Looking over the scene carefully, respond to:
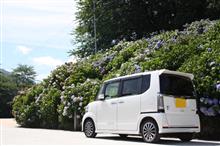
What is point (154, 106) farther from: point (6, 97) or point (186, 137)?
point (6, 97)

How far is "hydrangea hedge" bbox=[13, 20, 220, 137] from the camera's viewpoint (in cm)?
1393

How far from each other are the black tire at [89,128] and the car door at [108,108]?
35 centimetres

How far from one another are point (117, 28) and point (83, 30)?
2626mm

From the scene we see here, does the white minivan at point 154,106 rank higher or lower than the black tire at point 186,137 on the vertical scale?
higher

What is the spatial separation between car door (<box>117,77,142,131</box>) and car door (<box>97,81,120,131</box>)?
9.6 inches

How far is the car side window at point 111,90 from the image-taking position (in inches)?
543

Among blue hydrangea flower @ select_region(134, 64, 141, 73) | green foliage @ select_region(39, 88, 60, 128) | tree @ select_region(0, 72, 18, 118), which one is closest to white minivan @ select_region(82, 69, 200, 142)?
blue hydrangea flower @ select_region(134, 64, 141, 73)

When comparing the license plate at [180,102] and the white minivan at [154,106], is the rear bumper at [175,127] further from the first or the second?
the license plate at [180,102]

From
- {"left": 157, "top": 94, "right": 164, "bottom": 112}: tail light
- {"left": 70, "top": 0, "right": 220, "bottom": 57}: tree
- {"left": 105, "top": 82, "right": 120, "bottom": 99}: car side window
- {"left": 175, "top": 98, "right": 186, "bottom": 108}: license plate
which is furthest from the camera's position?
{"left": 70, "top": 0, "right": 220, "bottom": 57}: tree

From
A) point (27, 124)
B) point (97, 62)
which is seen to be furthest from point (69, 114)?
point (27, 124)

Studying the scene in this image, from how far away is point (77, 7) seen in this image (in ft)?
107

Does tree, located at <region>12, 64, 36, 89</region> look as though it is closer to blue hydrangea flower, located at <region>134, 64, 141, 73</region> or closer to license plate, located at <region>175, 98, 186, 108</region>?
blue hydrangea flower, located at <region>134, 64, 141, 73</region>

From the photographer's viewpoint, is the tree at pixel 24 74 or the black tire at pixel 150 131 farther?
the tree at pixel 24 74

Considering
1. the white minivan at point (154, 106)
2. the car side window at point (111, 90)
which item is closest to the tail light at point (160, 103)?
the white minivan at point (154, 106)
